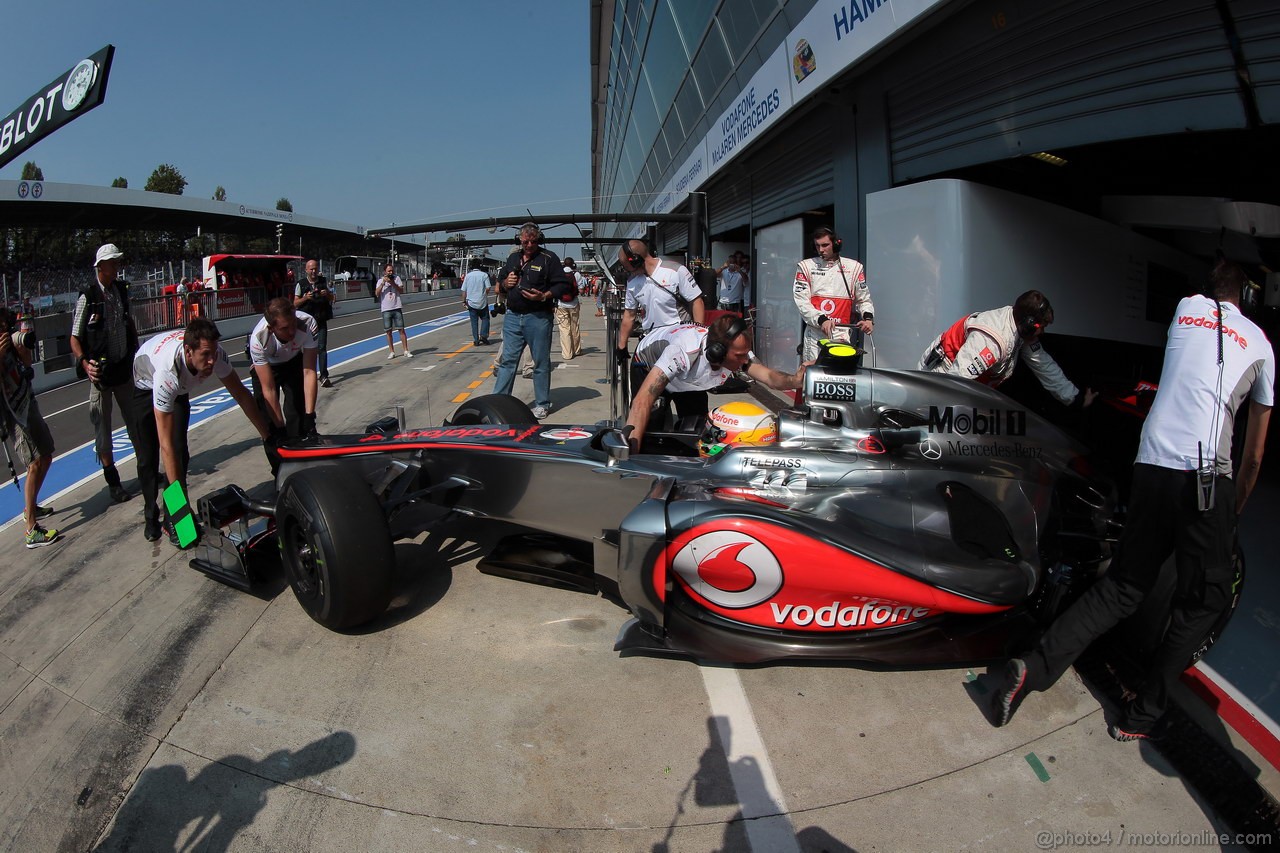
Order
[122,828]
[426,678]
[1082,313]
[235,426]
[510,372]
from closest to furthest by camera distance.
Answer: [122,828], [426,678], [1082,313], [510,372], [235,426]

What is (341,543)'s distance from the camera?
295 cm

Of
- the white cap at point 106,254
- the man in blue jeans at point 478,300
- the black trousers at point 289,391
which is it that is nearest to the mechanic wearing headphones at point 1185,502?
the black trousers at point 289,391

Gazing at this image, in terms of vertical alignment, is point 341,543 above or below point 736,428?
below

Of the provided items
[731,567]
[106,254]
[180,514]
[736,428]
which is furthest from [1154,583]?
[106,254]

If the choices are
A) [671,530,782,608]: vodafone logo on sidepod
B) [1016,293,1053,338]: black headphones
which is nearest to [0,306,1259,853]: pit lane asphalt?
[671,530,782,608]: vodafone logo on sidepod

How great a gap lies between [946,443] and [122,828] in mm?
3255

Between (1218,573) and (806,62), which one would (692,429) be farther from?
(806,62)

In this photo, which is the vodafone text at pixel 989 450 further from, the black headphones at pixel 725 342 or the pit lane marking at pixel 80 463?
the pit lane marking at pixel 80 463

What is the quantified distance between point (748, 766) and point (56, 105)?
1182 cm

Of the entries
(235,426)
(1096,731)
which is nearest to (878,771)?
(1096,731)

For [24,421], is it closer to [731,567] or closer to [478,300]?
[731,567]

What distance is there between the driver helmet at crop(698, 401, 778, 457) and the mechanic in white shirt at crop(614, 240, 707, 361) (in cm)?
248

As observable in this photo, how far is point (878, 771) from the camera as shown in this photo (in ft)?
7.76

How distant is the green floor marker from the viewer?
3789 millimetres
